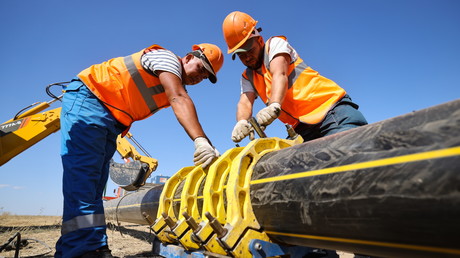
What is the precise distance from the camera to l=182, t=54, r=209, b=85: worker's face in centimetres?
272

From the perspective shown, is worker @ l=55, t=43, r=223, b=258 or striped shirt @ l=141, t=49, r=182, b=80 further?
striped shirt @ l=141, t=49, r=182, b=80

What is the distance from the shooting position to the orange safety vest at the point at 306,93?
2389 mm

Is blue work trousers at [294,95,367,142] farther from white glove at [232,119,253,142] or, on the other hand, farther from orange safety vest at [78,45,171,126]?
orange safety vest at [78,45,171,126]

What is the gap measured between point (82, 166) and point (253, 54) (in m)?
1.87

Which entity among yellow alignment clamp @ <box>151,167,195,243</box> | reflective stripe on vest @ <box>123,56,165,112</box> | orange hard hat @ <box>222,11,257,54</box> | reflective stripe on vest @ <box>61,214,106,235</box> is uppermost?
orange hard hat @ <box>222,11,257,54</box>

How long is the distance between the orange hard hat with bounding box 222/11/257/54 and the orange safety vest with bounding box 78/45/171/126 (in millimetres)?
735

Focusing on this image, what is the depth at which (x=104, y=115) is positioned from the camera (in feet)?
7.64

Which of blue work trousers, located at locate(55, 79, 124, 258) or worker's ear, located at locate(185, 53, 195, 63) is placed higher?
worker's ear, located at locate(185, 53, 195, 63)

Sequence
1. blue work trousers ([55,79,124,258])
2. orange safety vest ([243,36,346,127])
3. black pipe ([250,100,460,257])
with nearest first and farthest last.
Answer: black pipe ([250,100,460,257]) → blue work trousers ([55,79,124,258]) → orange safety vest ([243,36,346,127])

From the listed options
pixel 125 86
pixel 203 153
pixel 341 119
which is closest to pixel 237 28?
pixel 125 86

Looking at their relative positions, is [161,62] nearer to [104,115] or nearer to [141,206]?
[104,115]

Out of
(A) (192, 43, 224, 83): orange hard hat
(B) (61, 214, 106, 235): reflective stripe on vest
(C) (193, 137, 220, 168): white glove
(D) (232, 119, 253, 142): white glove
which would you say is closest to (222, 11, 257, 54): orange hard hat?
(A) (192, 43, 224, 83): orange hard hat

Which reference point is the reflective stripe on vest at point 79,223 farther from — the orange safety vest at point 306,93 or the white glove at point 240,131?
the orange safety vest at point 306,93

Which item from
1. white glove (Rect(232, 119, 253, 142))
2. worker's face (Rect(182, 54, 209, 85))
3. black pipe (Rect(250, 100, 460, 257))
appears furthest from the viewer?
worker's face (Rect(182, 54, 209, 85))
